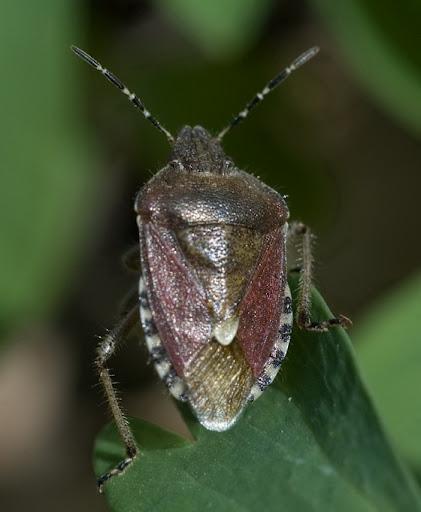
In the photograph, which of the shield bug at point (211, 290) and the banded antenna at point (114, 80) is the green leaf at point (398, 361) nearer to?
the shield bug at point (211, 290)

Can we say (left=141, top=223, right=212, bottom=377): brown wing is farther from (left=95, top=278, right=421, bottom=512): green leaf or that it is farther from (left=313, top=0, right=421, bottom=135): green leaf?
(left=313, top=0, right=421, bottom=135): green leaf

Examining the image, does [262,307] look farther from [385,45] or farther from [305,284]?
[385,45]

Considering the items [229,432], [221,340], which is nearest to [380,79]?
[221,340]

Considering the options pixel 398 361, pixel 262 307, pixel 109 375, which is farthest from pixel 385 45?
pixel 109 375

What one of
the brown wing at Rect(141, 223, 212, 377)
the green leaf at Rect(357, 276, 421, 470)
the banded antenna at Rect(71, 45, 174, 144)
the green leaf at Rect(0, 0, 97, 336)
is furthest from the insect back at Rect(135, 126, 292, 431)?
the green leaf at Rect(0, 0, 97, 336)

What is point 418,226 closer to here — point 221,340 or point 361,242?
point 361,242

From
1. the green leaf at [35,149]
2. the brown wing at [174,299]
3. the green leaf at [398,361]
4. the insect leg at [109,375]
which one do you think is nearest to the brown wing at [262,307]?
the brown wing at [174,299]

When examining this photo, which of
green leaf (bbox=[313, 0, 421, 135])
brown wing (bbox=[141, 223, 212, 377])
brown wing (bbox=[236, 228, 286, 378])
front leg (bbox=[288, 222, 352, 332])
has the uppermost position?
green leaf (bbox=[313, 0, 421, 135])

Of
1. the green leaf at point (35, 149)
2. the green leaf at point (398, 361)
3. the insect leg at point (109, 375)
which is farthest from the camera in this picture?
the green leaf at point (35, 149)
